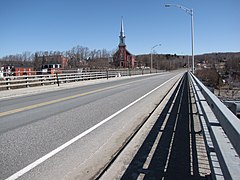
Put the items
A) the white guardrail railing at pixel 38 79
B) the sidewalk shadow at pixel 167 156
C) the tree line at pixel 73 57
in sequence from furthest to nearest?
the tree line at pixel 73 57, the white guardrail railing at pixel 38 79, the sidewalk shadow at pixel 167 156

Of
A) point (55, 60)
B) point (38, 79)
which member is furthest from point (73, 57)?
point (38, 79)

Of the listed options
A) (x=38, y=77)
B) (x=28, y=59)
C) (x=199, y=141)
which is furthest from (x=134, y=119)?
(x=28, y=59)

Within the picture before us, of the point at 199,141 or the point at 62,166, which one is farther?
the point at 199,141

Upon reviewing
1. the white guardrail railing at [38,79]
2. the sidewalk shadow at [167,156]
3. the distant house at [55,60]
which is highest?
the distant house at [55,60]

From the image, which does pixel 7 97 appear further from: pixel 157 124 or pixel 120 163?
pixel 120 163

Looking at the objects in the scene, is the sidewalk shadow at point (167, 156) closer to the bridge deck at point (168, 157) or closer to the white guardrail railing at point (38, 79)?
the bridge deck at point (168, 157)

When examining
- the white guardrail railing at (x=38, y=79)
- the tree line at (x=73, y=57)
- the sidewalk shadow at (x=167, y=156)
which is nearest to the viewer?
the sidewalk shadow at (x=167, y=156)

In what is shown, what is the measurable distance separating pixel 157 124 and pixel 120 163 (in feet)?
9.36

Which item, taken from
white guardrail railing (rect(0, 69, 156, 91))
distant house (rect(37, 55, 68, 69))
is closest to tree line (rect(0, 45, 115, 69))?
distant house (rect(37, 55, 68, 69))

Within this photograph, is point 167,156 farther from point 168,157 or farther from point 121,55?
point 121,55

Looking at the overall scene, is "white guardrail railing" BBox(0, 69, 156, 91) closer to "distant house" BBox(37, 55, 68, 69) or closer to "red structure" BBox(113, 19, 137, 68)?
"distant house" BBox(37, 55, 68, 69)

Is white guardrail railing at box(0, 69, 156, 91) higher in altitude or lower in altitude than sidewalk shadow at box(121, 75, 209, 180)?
higher

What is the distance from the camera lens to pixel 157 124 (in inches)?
268

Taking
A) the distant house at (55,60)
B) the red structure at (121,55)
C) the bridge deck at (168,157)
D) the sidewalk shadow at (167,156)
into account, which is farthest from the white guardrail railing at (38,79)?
the red structure at (121,55)
